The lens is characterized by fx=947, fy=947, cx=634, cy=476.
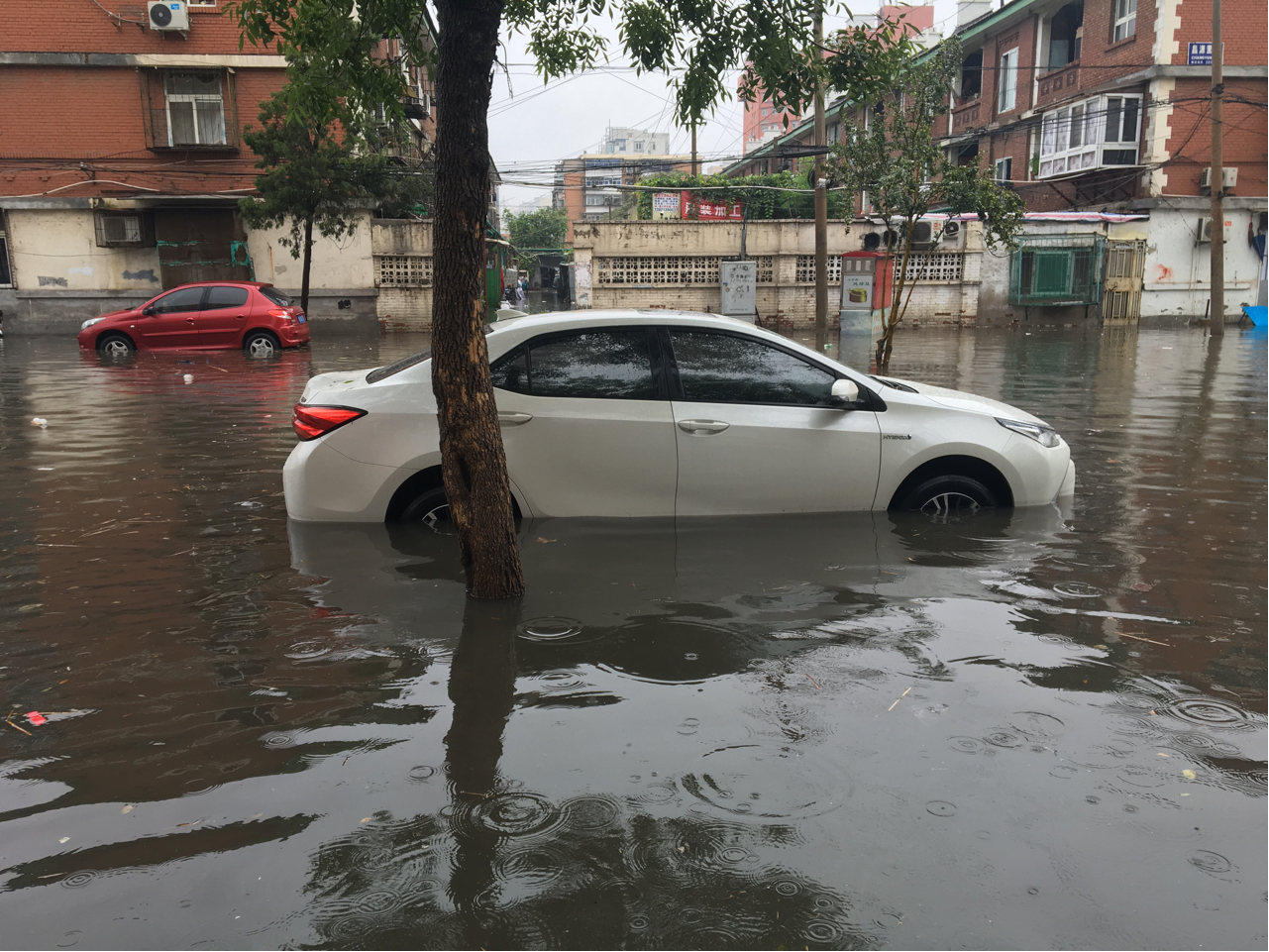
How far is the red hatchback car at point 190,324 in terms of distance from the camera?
62.4 ft

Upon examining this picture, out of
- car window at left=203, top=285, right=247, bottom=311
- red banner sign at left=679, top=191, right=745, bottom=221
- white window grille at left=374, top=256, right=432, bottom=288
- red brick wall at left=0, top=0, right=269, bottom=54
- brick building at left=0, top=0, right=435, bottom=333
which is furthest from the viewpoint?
red banner sign at left=679, top=191, right=745, bottom=221

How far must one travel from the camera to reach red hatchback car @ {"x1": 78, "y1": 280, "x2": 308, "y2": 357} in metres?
19.0

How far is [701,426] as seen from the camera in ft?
18.9

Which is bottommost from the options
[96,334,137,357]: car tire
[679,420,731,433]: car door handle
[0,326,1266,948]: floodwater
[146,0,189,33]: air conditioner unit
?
[0,326,1266,948]: floodwater

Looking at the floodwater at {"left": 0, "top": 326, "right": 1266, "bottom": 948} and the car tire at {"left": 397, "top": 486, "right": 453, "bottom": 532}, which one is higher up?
the car tire at {"left": 397, "top": 486, "right": 453, "bottom": 532}

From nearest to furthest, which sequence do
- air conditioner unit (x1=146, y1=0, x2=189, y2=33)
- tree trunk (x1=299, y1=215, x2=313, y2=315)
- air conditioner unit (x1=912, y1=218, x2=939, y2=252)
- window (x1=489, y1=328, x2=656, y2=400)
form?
window (x1=489, y1=328, x2=656, y2=400), air conditioner unit (x1=912, y1=218, x2=939, y2=252), tree trunk (x1=299, y1=215, x2=313, y2=315), air conditioner unit (x1=146, y1=0, x2=189, y2=33)

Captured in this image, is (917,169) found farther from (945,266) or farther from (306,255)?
(306,255)

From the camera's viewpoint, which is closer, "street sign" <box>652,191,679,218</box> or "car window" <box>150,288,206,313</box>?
"car window" <box>150,288,206,313</box>

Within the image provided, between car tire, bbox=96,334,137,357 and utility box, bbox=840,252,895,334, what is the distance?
634 inches

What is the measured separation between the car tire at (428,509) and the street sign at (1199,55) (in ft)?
98.6

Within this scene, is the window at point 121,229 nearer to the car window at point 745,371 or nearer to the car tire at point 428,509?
the car tire at point 428,509

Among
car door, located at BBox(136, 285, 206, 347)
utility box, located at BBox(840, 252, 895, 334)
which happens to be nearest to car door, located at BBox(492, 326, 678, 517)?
car door, located at BBox(136, 285, 206, 347)

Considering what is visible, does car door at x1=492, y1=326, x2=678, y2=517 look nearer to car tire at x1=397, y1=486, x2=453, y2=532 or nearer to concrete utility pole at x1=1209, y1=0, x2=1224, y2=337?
car tire at x1=397, y1=486, x2=453, y2=532

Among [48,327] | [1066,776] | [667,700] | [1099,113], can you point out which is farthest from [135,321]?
[1099,113]
